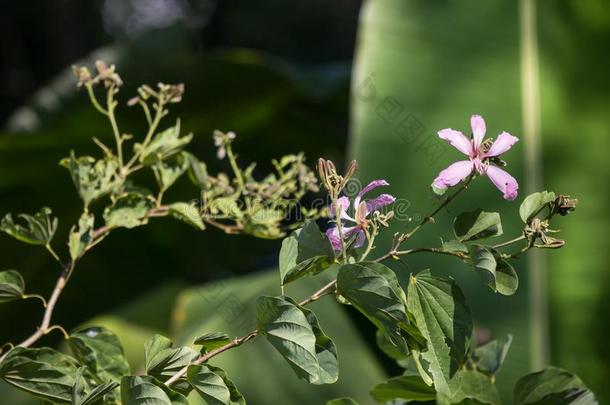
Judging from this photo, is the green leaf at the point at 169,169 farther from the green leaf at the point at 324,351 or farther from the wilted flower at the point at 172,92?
the green leaf at the point at 324,351

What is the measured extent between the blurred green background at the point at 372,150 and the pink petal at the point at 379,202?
28 centimetres

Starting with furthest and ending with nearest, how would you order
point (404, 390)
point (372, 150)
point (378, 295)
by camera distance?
point (372, 150) < point (404, 390) < point (378, 295)

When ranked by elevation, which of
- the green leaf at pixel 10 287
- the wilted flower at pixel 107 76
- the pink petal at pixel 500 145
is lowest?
the green leaf at pixel 10 287

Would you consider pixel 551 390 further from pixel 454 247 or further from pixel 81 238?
pixel 81 238

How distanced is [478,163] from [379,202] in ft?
0.15

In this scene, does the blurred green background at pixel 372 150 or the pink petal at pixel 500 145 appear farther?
the blurred green background at pixel 372 150

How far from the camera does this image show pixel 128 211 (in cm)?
45

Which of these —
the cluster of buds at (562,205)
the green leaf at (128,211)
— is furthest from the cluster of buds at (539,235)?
the green leaf at (128,211)

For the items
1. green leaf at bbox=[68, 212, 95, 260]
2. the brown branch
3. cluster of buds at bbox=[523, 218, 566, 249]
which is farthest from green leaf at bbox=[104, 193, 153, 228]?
cluster of buds at bbox=[523, 218, 566, 249]

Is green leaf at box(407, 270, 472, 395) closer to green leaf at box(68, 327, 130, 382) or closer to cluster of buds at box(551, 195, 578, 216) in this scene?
cluster of buds at box(551, 195, 578, 216)

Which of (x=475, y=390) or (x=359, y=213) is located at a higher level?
(x=359, y=213)

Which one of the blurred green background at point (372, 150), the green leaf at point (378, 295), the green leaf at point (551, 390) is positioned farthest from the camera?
the blurred green background at point (372, 150)

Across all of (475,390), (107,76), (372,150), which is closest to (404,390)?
(475,390)

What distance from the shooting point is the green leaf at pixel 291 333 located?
0.33 meters
